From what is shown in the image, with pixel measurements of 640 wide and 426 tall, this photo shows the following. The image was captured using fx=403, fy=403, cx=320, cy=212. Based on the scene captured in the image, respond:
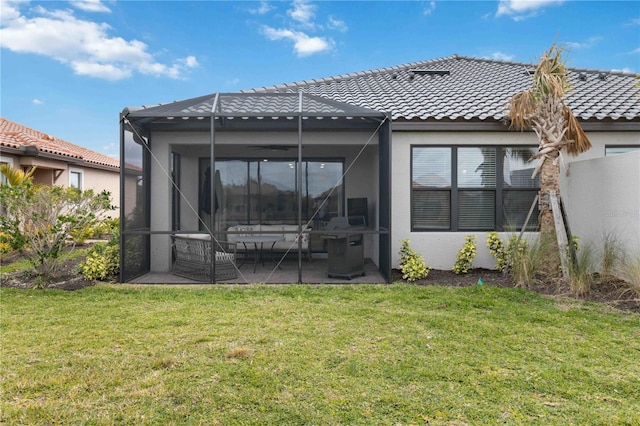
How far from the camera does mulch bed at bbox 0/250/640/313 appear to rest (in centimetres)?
579

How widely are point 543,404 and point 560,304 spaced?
316 centimetres

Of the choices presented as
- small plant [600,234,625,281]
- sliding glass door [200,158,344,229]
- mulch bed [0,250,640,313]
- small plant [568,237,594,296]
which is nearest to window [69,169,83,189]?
mulch bed [0,250,640,313]

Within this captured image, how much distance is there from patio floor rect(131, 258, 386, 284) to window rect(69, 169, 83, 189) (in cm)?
914

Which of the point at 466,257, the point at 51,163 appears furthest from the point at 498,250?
the point at 51,163

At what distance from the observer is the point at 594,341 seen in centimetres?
419

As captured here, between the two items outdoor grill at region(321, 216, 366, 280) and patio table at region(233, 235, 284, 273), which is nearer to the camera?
outdoor grill at region(321, 216, 366, 280)

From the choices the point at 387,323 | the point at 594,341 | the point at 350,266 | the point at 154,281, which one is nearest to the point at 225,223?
the point at 154,281

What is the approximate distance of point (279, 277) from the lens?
7.40 metres

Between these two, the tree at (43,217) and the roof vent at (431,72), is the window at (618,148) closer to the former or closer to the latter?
the roof vent at (431,72)

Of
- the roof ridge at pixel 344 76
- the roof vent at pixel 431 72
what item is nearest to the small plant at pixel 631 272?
the roof vent at pixel 431 72

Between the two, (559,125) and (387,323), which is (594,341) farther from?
(559,125)

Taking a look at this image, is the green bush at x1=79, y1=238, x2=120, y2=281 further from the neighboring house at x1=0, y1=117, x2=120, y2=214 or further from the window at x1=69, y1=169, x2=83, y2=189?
the window at x1=69, y1=169, x2=83, y2=189

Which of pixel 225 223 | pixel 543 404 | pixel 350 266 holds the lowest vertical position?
pixel 543 404

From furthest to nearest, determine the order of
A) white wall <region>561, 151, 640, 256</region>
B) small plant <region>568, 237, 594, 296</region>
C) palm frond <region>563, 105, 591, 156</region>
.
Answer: palm frond <region>563, 105, 591, 156</region>
white wall <region>561, 151, 640, 256</region>
small plant <region>568, 237, 594, 296</region>
